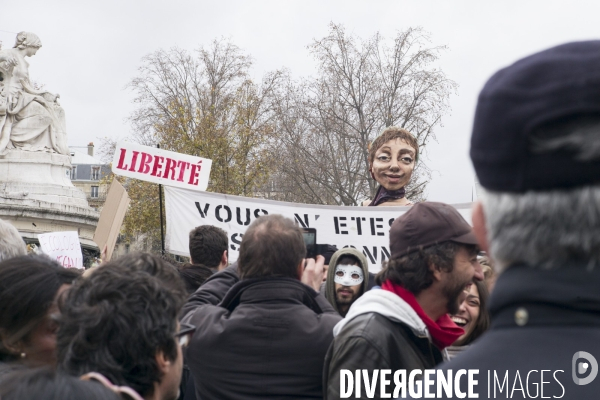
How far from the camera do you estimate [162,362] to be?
2393mm

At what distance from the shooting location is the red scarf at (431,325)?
2941 millimetres

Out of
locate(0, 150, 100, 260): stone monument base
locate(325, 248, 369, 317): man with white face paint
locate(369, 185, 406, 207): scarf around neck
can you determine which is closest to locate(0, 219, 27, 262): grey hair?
locate(325, 248, 369, 317): man with white face paint

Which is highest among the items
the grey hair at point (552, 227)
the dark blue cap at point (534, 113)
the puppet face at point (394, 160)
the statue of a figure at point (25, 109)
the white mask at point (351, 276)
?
the statue of a figure at point (25, 109)

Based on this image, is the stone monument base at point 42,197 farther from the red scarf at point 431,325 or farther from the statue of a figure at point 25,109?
the red scarf at point 431,325

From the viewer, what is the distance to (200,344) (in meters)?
3.64

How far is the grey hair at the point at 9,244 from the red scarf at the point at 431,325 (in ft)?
6.03

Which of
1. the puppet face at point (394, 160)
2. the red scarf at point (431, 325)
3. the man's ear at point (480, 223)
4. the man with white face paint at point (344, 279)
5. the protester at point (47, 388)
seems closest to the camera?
the man's ear at point (480, 223)

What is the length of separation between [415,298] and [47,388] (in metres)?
1.62

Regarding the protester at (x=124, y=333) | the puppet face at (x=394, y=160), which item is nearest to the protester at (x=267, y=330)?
the protester at (x=124, y=333)

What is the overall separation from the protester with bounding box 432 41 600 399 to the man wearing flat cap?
1406 mm

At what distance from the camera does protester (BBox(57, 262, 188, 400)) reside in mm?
2307

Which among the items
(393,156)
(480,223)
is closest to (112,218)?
(393,156)

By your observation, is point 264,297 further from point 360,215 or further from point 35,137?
point 35,137

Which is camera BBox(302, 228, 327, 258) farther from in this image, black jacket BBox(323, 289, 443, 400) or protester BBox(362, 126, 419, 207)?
black jacket BBox(323, 289, 443, 400)
